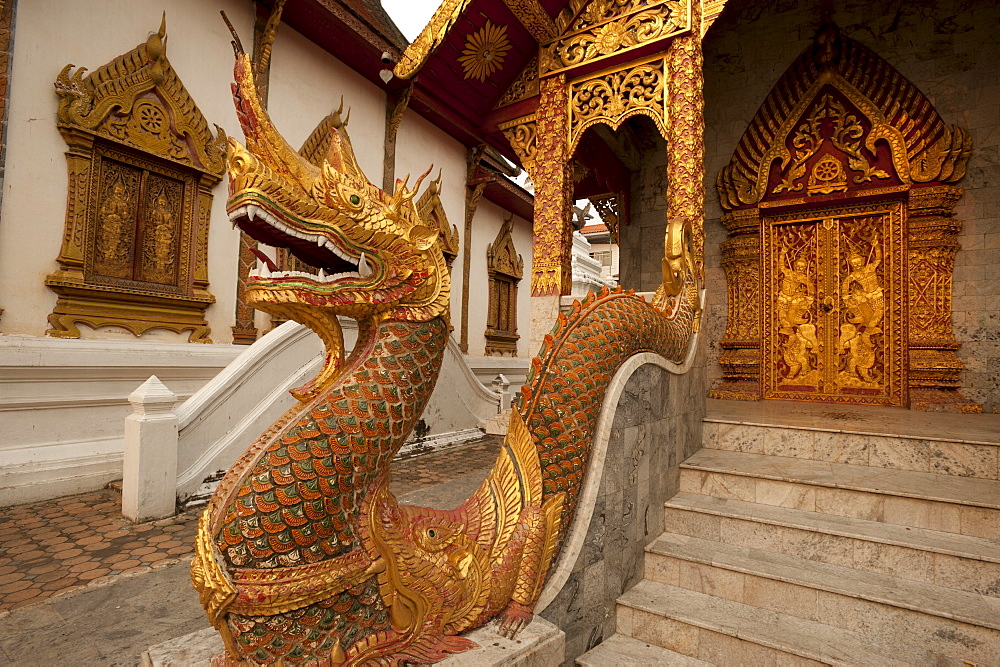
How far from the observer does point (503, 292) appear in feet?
40.3

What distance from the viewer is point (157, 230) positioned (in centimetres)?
524

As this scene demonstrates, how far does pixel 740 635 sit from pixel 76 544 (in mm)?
3544

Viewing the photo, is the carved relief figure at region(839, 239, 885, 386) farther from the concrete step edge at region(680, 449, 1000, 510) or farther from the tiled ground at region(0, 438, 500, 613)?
the tiled ground at region(0, 438, 500, 613)

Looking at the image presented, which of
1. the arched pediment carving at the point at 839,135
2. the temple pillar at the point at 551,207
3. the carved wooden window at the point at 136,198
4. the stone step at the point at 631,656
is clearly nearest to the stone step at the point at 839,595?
the stone step at the point at 631,656

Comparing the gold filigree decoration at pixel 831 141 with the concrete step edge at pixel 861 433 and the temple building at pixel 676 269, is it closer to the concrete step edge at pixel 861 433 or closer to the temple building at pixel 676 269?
the temple building at pixel 676 269

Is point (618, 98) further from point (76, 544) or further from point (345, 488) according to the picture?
point (76, 544)

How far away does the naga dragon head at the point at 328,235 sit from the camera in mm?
1264

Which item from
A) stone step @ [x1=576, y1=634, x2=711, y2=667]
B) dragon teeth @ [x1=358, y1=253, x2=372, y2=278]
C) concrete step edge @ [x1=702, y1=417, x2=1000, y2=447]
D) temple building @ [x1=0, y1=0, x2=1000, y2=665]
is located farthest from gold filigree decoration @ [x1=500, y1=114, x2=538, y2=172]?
stone step @ [x1=576, y1=634, x2=711, y2=667]

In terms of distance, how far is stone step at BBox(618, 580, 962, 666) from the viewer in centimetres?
184

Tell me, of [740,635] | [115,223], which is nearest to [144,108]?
[115,223]

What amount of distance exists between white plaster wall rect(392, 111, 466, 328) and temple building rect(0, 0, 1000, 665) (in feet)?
5.57

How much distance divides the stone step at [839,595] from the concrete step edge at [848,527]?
0.15m

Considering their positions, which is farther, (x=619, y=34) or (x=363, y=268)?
(x=619, y=34)

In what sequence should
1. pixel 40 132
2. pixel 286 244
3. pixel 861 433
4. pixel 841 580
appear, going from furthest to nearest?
pixel 40 132
pixel 861 433
pixel 841 580
pixel 286 244
